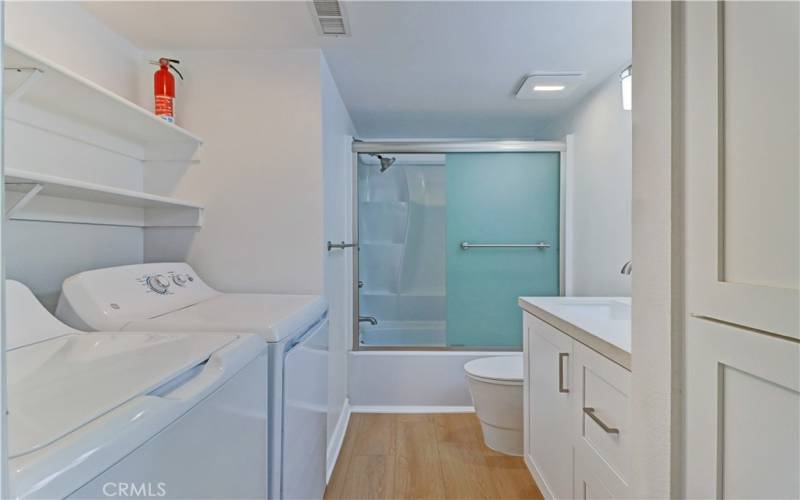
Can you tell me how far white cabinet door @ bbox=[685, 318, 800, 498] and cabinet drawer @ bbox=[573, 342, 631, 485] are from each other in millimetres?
353

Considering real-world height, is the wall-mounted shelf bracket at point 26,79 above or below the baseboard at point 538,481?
above

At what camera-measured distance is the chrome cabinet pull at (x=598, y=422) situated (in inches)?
43.2

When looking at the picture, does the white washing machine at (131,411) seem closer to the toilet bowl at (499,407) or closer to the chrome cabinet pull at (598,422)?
the chrome cabinet pull at (598,422)

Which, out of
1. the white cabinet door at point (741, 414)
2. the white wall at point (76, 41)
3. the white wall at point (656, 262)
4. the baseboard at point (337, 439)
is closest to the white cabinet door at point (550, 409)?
the white wall at point (656, 262)

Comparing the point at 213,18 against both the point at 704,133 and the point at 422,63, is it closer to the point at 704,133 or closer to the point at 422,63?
the point at 422,63

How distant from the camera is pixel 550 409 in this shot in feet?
5.28

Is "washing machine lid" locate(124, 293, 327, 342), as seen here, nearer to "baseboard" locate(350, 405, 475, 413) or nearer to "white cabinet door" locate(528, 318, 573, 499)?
"white cabinet door" locate(528, 318, 573, 499)

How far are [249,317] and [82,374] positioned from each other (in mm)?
524

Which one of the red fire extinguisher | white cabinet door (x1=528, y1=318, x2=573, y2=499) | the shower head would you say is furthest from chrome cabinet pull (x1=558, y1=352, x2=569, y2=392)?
the shower head

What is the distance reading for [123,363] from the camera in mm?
816

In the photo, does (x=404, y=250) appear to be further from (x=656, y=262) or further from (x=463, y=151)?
(x=656, y=262)

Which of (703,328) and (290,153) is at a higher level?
(290,153)

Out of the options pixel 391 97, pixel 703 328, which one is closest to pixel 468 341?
pixel 391 97

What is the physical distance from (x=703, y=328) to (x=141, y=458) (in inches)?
35.4
